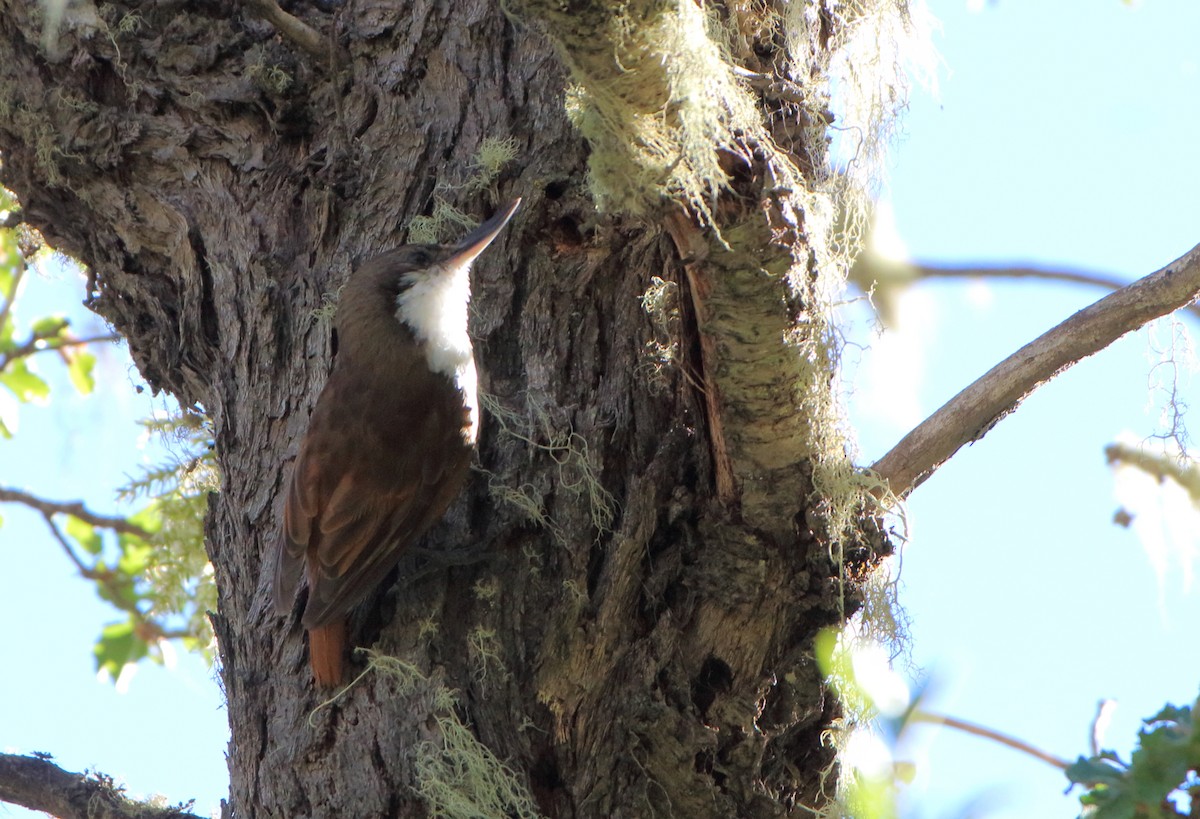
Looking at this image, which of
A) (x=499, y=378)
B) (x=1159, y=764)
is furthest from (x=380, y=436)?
(x=1159, y=764)

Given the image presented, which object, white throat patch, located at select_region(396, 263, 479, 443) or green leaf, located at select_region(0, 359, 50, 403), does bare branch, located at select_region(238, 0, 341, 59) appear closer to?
white throat patch, located at select_region(396, 263, 479, 443)

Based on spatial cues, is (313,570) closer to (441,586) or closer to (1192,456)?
(441,586)

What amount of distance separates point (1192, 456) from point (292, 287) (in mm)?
2434

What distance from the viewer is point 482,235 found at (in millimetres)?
2904

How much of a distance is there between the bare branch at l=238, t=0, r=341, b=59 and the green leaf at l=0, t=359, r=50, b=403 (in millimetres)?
3095

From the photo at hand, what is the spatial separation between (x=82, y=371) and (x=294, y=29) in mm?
3064

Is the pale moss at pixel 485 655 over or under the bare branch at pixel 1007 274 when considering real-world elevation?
under

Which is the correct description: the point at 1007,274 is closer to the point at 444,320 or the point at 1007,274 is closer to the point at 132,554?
the point at 444,320

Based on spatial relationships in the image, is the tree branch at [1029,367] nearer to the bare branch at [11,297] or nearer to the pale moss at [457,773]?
the pale moss at [457,773]

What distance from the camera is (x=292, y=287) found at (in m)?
3.09

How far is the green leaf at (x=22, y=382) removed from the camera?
18.2ft

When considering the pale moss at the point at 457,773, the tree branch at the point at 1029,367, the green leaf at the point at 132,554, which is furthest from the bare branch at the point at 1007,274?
the green leaf at the point at 132,554

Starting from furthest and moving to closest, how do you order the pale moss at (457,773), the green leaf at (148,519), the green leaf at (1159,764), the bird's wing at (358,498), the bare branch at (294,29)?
the green leaf at (148,519), the bare branch at (294,29), the bird's wing at (358,498), the pale moss at (457,773), the green leaf at (1159,764)

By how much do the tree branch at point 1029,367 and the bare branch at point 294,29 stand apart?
1713 millimetres
